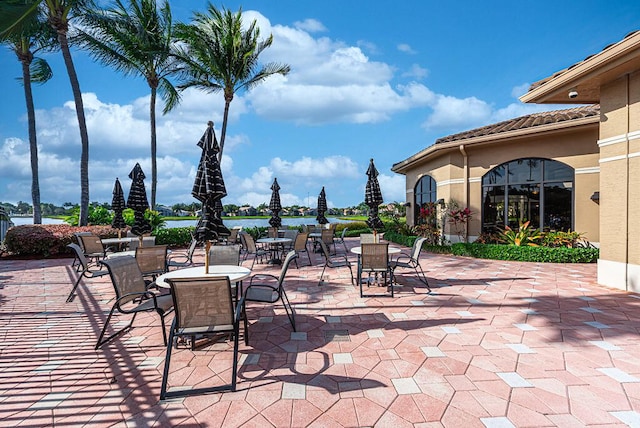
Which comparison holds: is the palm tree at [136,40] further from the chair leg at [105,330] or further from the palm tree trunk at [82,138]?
the chair leg at [105,330]

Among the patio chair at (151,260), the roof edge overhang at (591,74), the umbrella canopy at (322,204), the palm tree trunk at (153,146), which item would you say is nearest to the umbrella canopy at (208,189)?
the patio chair at (151,260)

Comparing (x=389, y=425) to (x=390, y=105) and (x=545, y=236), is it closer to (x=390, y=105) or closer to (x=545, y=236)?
(x=545, y=236)

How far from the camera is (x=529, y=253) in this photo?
9078 millimetres

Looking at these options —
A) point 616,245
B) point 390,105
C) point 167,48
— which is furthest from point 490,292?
point 167,48

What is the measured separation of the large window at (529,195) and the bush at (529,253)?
1.60 meters

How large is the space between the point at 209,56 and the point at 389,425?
15879mm

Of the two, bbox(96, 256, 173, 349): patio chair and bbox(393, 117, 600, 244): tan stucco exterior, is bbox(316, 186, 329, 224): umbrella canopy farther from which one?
bbox(96, 256, 173, 349): patio chair

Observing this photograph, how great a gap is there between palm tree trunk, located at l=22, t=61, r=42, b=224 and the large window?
1830 cm

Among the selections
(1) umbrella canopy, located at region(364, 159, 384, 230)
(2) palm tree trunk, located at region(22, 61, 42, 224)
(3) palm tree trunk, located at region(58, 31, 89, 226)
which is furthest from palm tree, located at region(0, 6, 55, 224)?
(1) umbrella canopy, located at region(364, 159, 384, 230)

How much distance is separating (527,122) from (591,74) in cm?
577

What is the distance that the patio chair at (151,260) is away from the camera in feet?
17.0

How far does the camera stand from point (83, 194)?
40.4 ft

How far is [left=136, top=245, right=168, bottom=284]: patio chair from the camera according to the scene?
5182 mm

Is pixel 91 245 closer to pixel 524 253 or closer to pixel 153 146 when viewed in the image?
pixel 153 146
